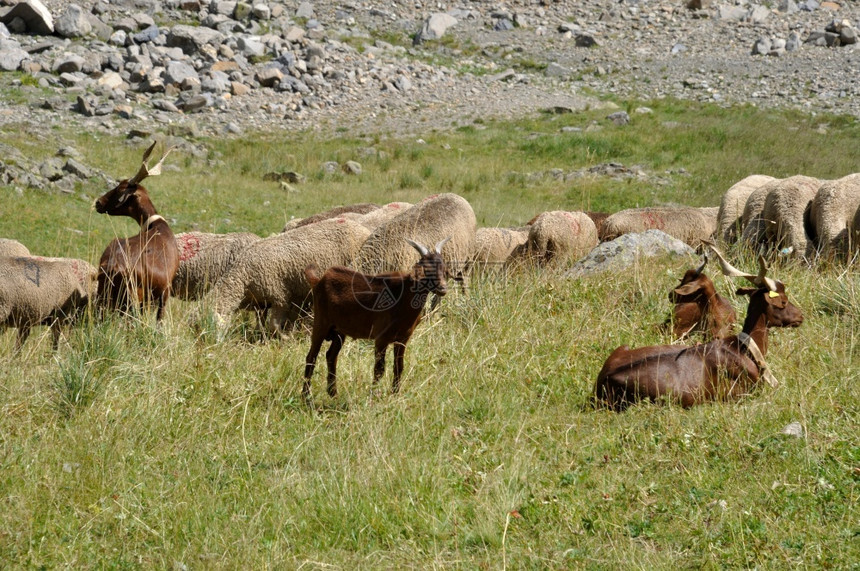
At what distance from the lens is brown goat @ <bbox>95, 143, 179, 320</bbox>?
32.5 feet

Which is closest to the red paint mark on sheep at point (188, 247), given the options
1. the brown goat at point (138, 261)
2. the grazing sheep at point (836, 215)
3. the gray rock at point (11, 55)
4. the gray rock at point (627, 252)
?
the brown goat at point (138, 261)

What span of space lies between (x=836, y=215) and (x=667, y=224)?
332 cm

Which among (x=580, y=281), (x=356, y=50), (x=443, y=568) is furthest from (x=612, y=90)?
(x=443, y=568)

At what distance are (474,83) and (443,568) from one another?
33.9 m

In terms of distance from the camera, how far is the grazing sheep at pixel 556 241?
44.0 feet

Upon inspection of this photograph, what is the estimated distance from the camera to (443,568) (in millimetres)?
5117

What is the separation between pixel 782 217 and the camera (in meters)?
12.4

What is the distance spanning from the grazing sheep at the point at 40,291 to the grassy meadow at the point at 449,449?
105cm

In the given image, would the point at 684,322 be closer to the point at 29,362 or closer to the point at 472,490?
the point at 472,490

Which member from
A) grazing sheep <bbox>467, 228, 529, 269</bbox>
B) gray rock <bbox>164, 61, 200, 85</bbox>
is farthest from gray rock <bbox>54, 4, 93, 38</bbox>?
grazing sheep <bbox>467, 228, 529, 269</bbox>

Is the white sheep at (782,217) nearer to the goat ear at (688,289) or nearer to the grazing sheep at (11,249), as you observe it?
the goat ear at (688,289)

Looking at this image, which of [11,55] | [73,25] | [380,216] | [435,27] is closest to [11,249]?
[380,216]

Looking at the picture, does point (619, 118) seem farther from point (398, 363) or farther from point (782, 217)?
point (398, 363)

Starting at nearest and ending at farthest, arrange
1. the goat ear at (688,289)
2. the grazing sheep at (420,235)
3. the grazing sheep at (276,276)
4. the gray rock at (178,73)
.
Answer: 1. the goat ear at (688,289)
2. the grazing sheep at (420,235)
3. the grazing sheep at (276,276)
4. the gray rock at (178,73)
